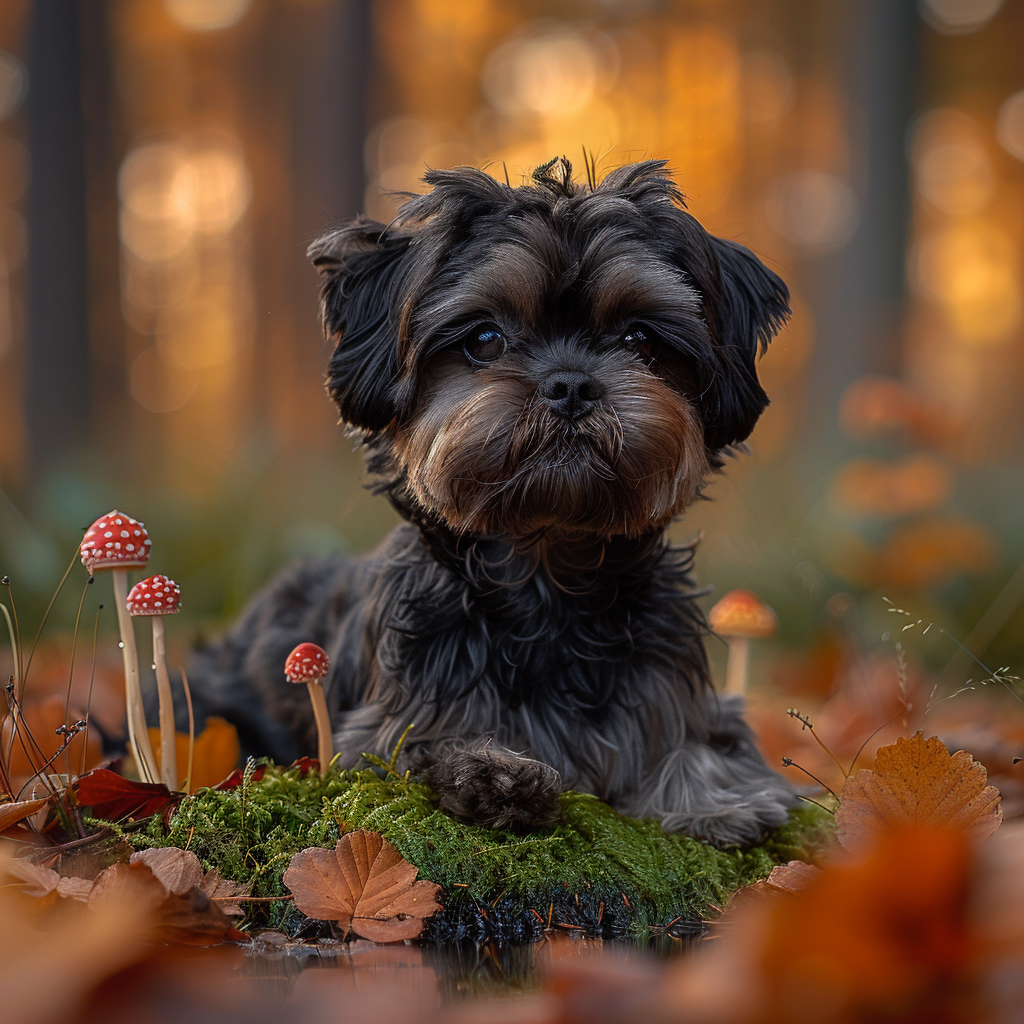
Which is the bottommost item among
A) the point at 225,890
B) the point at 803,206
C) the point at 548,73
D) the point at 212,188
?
the point at 225,890

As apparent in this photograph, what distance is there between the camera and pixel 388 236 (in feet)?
10.5

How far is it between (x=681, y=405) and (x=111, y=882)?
6.40 ft

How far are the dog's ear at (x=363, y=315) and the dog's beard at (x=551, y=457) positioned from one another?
0.21 m

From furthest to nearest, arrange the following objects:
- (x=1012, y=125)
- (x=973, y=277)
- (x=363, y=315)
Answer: (x=973, y=277) < (x=1012, y=125) < (x=363, y=315)

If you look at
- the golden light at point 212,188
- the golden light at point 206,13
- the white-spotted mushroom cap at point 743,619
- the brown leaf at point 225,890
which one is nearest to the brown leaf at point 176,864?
the brown leaf at point 225,890

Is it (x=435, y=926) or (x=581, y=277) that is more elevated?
(x=581, y=277)

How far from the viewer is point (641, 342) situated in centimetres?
295

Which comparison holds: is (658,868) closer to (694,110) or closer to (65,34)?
(65,34)

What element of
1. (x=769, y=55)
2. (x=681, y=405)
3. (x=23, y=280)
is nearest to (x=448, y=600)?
(x=681, y=405)

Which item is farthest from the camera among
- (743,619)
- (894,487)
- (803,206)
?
(803,206)

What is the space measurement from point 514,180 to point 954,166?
64.4ft

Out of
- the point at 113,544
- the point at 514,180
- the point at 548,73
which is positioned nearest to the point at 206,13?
the point at 548,73

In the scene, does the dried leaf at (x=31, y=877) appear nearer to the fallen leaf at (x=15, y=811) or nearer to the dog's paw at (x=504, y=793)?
the fallen leaf at (x=15, y=811)

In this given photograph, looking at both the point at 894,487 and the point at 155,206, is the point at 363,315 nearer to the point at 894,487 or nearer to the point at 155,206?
the point at 894,487
